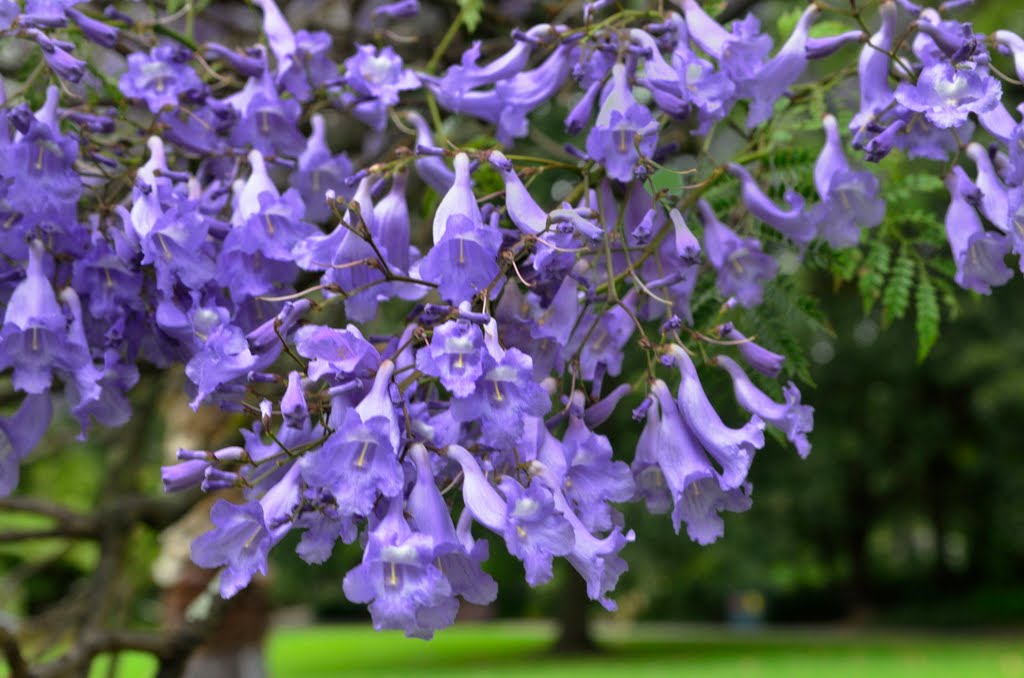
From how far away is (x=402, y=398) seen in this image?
5.01ft

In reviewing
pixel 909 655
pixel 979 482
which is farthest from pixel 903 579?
pixel 909 655

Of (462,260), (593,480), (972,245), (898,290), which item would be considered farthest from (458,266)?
(898,290)

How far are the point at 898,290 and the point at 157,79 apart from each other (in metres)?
1.62

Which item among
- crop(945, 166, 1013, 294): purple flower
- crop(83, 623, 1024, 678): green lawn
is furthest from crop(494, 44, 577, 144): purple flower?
crop(83, 623, 1024, 678): green lawn

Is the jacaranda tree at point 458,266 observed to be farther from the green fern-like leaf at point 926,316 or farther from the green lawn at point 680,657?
the green lawn at point 680,657

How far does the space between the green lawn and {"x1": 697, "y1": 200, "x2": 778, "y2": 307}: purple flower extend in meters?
21.0

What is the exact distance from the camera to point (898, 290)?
8.29 feet

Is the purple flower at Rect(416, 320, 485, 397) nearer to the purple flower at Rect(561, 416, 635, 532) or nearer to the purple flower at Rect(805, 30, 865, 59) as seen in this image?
the purple flower at Rect(561, 416, 635, 532)

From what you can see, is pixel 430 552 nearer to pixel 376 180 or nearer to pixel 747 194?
pixel 376 180

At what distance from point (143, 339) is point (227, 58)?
618mm

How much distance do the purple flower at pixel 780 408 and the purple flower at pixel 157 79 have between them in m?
1.15

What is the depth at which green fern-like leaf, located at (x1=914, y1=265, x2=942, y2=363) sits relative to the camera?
2486 millimetres

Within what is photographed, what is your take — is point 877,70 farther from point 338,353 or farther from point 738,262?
point 338,353

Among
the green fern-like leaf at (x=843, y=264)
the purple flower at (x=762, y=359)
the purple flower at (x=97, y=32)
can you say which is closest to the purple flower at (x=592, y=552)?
the purple flower at (x=762, y=359)
